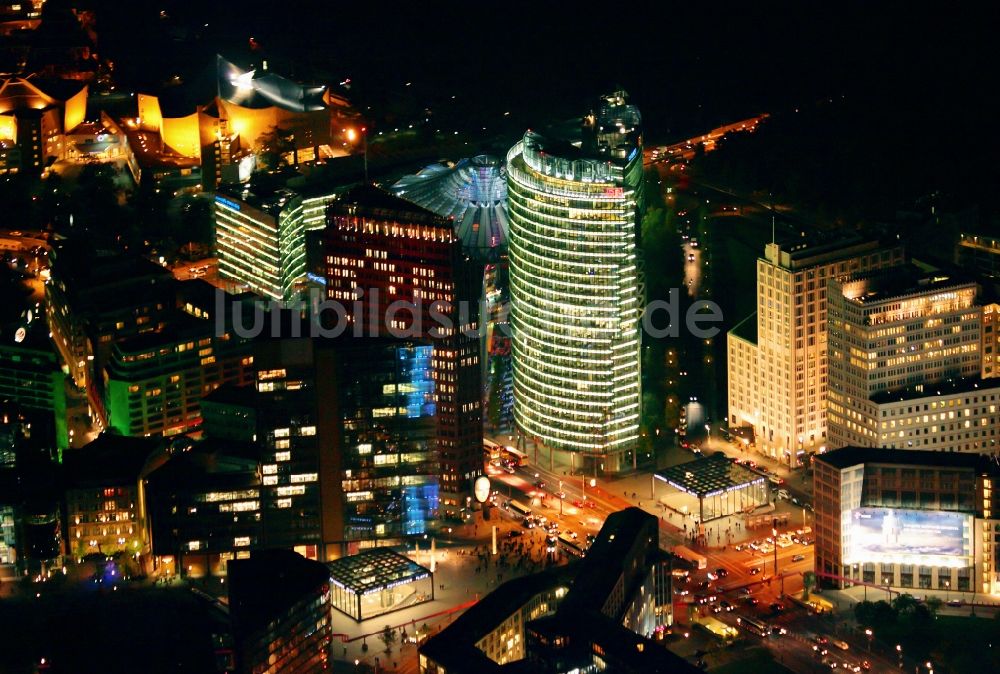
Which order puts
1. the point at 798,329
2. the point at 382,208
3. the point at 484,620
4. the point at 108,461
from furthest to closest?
1. the point at 798,329
2. the point at 382,208
3. the point at 108,461
4. the point at 484,620

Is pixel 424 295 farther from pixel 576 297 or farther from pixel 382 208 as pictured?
pixel 576 297

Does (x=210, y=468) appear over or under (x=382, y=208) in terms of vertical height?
under

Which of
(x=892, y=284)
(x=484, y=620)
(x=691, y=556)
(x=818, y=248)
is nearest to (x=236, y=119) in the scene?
(x=818, y=248)

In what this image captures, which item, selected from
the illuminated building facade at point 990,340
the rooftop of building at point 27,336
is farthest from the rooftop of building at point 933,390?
the rooftop of building at point 27,336

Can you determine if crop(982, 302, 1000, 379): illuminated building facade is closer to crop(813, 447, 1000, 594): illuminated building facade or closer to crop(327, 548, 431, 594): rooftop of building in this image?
crop(813, 447, 1000, 594): illuminated building facade

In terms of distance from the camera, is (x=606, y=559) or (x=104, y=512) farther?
(x=104, y=512)

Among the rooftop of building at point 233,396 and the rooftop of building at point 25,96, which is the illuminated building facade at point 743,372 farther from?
the rooftop of building at point 25,96
